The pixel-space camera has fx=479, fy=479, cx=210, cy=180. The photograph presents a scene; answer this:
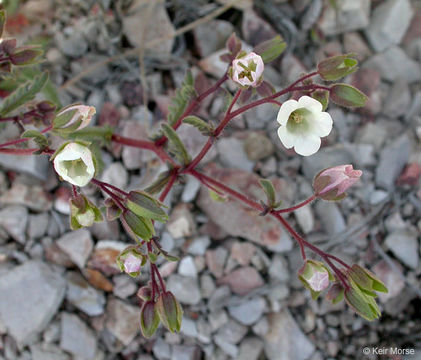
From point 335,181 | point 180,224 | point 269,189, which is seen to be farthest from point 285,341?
point 335,181

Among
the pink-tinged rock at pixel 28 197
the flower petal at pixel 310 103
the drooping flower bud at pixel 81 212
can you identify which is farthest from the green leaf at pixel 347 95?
the pink-tinged rock at pixel 28 197

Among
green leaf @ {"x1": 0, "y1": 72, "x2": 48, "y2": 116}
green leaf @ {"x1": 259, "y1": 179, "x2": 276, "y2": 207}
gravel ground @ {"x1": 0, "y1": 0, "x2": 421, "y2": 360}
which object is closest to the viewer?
green leaf @ {"x1": 259, "y1": 179, "x2": 276, "y2": 207}

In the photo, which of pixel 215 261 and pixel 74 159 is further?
pixel 215 261

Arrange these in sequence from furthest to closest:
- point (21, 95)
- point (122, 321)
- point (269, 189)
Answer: point (122, 321) < point (21, 95) < point (269, 189)

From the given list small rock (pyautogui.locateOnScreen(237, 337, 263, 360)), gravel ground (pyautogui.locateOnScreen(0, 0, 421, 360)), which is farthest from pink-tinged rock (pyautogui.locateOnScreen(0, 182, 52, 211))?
small rock (pyautogui.locateOnScreen(237, 337, 263, 360))

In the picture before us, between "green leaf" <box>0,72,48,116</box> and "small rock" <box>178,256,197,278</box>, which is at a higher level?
"green leaf" <box>0,72,48,116</box>

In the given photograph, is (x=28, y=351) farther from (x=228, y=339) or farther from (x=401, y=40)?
(x=401, y=40)

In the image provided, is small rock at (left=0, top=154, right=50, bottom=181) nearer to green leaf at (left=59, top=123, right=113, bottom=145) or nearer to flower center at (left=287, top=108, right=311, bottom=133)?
green leaf at (left=59, top=123, right=113, bottom=145)

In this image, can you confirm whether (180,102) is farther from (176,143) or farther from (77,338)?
(77,338)
